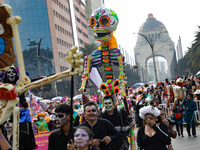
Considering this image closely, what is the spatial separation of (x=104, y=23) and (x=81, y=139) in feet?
20.8

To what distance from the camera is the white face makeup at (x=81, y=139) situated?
4.41m

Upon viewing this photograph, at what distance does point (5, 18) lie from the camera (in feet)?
11.8

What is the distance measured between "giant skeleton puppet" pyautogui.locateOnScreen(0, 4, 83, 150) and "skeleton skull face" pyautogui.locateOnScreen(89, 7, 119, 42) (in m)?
6.81

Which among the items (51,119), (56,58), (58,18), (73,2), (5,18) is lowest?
(51,119)

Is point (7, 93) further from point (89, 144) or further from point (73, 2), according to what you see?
point (73, 2)

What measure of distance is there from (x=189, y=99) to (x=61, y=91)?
4884 cm

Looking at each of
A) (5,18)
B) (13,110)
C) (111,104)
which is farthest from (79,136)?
(111,104)

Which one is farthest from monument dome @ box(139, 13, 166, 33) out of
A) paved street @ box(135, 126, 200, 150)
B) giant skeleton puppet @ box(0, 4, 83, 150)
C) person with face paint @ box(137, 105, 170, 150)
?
giant skeleton puppet @ box(0, 4, 83, 150)

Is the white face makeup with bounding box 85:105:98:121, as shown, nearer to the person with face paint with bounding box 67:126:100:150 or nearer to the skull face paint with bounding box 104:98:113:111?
the person with face paint with bounding box 67:126:100:150

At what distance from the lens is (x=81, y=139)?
4434mm

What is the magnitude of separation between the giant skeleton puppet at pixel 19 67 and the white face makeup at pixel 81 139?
1.06 metres

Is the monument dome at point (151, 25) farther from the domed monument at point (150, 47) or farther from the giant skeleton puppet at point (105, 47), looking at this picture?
the giant skeleton puppet at point (105, 47)

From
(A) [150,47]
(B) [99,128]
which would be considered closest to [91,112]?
(B) [99,128]

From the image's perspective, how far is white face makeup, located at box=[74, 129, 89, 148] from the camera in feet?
14.5
